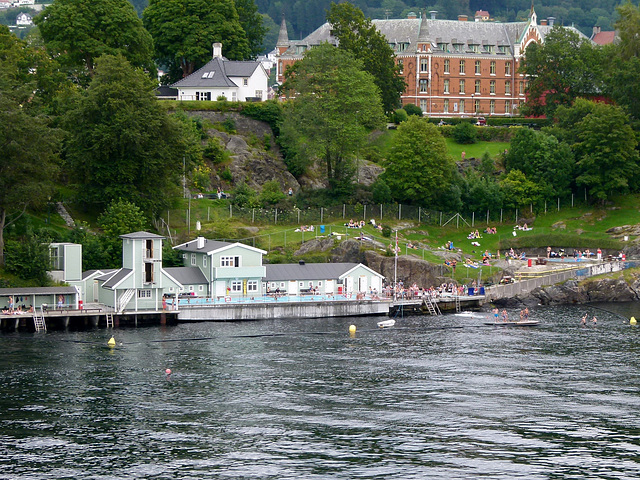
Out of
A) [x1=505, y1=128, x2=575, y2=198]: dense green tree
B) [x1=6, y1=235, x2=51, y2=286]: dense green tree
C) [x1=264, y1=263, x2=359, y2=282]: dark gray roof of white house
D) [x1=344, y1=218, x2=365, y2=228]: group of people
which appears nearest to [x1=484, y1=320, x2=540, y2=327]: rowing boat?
[x1=264, y1=263, x2=359, y2=282]: dark gray roof of white house

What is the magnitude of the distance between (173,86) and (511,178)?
45.7 m

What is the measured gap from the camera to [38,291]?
309 ft

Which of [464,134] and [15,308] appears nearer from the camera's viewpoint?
[15,308]

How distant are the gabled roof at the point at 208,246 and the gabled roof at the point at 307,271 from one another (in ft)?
8.51

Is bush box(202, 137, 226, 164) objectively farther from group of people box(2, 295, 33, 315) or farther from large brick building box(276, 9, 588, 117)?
large brick building box(276, 9, 588, 117)

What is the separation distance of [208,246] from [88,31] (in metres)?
41.3

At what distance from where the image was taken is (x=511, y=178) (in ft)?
438

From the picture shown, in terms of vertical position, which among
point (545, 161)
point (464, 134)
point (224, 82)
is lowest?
point (545, 161)

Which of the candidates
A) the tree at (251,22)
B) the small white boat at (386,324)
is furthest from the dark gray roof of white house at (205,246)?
the tree at (251,22)

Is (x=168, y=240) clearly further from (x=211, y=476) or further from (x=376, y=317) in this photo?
(x=211, y=476)

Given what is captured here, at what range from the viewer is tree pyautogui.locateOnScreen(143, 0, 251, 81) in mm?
145500

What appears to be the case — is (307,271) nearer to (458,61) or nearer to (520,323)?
(520,323)

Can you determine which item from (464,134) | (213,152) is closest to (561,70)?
(464,134)

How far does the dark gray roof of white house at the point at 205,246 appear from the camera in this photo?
338 feet
